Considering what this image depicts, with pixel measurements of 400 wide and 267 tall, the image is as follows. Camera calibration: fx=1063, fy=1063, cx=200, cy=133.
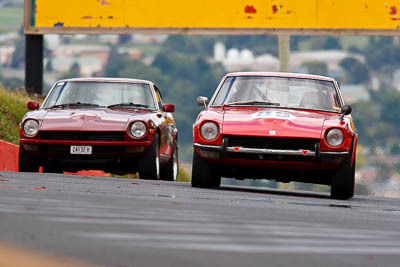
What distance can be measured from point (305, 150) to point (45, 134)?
153 inches

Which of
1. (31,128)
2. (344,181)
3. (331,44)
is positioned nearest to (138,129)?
(31,128)

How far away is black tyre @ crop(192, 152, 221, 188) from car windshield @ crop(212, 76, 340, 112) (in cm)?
99

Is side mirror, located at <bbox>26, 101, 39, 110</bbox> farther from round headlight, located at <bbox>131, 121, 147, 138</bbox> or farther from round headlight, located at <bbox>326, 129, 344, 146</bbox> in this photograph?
round headlight, located at <bbox>326, 129, 344, 146</bbox>

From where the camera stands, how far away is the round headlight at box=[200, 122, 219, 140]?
11469 millimetres

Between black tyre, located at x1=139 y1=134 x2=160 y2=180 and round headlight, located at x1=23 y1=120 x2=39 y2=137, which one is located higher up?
round headlight, located at x1=23 y1=120 x2=39 y2=137

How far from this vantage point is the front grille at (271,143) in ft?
37.2

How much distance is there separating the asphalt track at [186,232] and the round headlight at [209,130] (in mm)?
2779

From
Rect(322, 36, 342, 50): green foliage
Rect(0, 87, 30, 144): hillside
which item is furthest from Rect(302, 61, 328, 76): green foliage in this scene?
Rect(0, 87, 30, 144): hillside

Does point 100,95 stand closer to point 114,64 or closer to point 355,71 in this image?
point 355,71

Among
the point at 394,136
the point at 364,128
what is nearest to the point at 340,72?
the point at 364,128

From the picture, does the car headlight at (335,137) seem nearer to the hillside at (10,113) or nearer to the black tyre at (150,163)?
the black tyre at (150,163)

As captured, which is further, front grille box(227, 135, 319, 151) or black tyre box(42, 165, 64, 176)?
black tyre box(42, 165, 64, 176)

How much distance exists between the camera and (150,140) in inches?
541

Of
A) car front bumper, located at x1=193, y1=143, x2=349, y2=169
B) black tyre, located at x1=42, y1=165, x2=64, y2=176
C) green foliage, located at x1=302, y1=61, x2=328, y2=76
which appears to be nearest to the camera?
car front bumper, located at x1=193, y1=143, x2=349, y2=169
